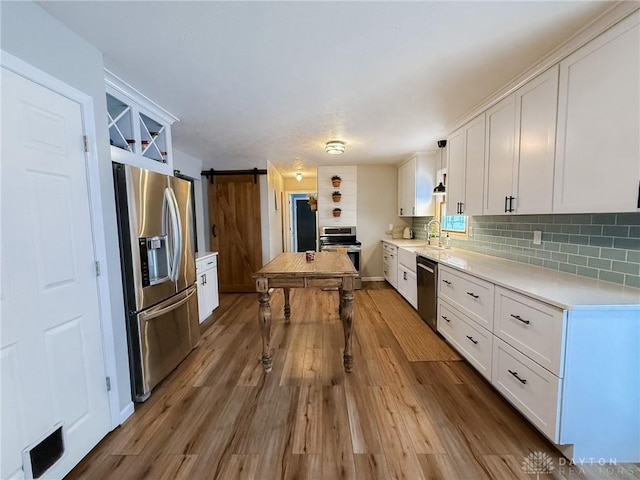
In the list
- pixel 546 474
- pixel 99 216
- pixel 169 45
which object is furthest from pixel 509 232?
pixel 99 216

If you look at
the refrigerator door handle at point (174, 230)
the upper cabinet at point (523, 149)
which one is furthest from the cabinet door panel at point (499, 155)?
the refrigerator door handle at point (174, 230)

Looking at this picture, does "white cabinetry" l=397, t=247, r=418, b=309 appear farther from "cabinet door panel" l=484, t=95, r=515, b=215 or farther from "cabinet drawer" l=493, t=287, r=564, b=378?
"cabinet drawer" l=493, t=287, r=564, b=378

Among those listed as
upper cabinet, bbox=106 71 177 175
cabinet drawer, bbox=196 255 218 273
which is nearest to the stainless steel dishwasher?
cabinet drawer, bbox=196 255 218 273

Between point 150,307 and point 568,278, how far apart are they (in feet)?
9.83

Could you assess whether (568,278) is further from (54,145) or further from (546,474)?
(54,145)

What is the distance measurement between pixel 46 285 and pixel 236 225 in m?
3.41

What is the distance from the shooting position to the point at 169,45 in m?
1.54

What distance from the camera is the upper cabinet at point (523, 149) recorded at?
5.76 feet

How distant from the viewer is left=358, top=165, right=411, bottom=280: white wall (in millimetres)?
5203

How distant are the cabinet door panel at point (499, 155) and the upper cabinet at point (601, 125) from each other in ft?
1.48

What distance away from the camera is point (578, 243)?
1.86 meters

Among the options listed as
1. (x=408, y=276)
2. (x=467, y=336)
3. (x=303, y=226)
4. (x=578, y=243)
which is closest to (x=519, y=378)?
(x=467, y=336)

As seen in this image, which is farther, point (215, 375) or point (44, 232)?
point (215, 375)

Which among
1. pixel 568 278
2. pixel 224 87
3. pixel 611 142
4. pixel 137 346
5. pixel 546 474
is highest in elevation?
pixel 224 87
